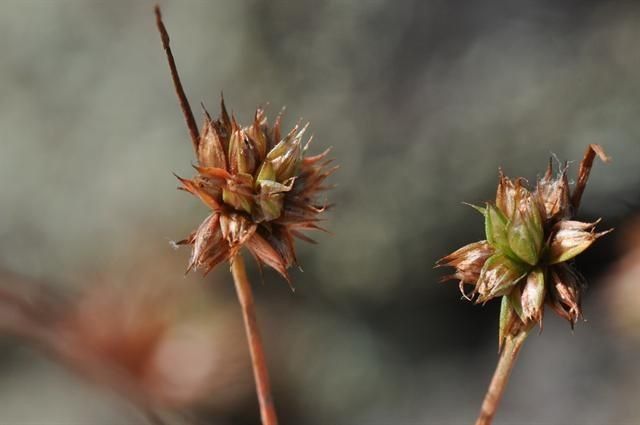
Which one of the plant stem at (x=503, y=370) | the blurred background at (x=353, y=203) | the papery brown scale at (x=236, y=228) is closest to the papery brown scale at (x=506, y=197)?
the plant stem at (x=503, y=370)

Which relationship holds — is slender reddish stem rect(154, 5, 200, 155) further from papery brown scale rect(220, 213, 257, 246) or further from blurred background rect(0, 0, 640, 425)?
blurred background rect(0, 0, 640, 425)

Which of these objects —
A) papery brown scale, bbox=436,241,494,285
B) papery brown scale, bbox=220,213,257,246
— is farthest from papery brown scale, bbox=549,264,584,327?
papery brown scale, bbox=220,213,257,246

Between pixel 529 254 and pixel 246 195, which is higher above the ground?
pixel 246 195

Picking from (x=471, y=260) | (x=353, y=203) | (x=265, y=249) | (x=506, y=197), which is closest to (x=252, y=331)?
(x=265, y=249)

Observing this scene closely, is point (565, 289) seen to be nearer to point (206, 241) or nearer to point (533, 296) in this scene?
point (533, 296)

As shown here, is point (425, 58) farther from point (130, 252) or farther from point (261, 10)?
point (130, 252)

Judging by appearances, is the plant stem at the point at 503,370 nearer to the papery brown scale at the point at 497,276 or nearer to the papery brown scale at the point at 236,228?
the papery brown scale at the point at 497,276

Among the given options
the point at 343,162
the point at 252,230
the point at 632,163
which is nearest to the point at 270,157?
the point at 252,230
